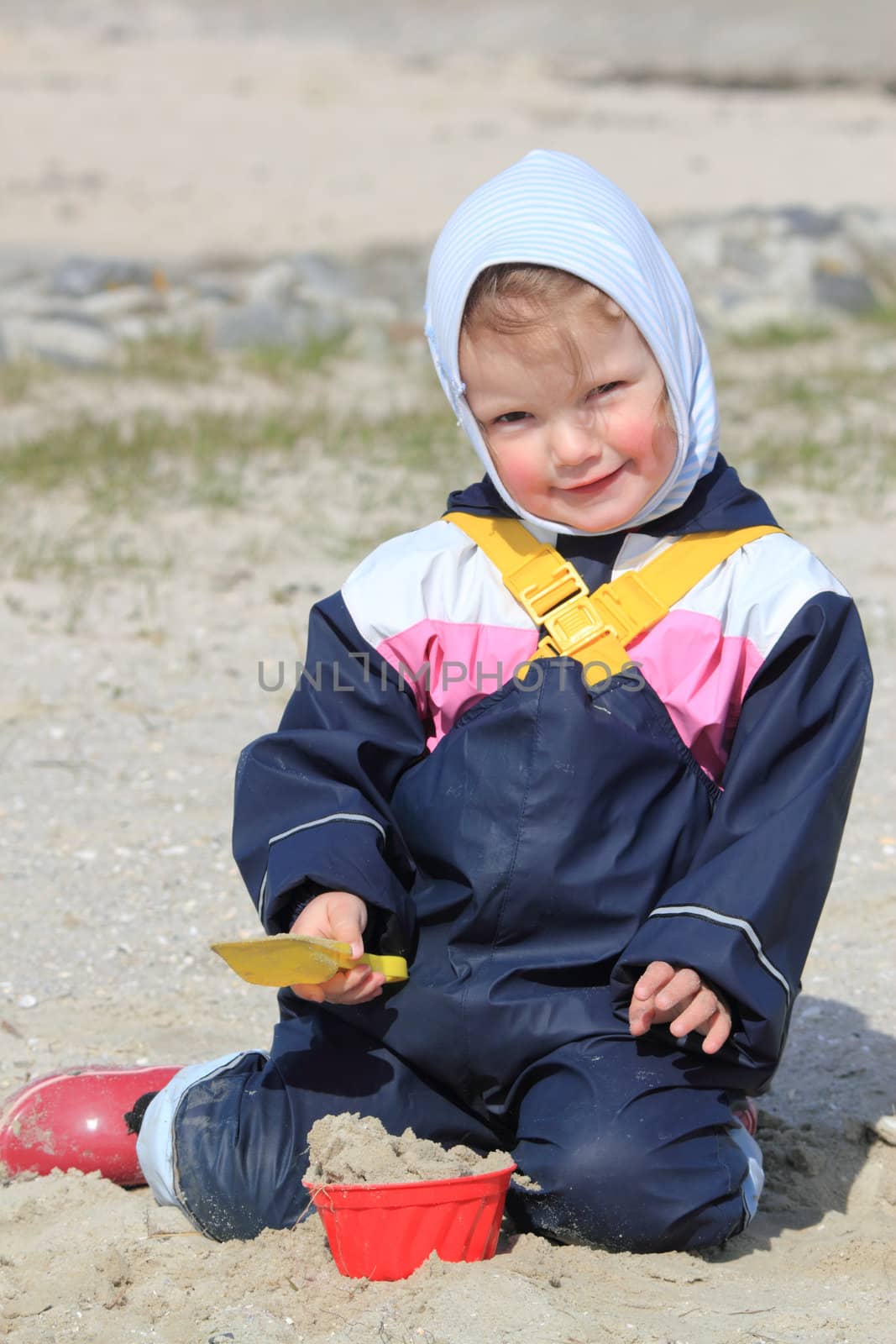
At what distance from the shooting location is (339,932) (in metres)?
2.17

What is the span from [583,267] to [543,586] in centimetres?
44

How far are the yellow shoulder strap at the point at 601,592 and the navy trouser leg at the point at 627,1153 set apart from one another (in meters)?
0.53

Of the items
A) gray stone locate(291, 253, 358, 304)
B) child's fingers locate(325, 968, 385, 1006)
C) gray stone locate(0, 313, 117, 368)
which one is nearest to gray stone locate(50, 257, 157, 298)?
gray stone locate(291, 253, 358, 304)

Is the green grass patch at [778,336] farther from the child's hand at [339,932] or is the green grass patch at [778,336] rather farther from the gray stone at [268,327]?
the child's hand at [339,932]

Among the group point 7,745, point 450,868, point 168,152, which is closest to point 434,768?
point 450,868

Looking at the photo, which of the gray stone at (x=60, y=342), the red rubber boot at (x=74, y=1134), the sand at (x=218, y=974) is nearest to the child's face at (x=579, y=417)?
the sand at (x=218, y=974)

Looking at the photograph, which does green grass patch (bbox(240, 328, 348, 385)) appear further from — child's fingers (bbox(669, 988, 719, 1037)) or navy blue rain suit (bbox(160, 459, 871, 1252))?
child's fingers (bbox(669, 988, 719, 1037))

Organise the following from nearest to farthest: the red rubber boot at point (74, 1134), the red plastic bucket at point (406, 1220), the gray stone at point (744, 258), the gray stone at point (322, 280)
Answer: the red plastic bucket at point (406, 1220) → the red rubber boot at point (74, 1134) → the gray stone at point (322, 280) → the gray stone at point (744, 258)

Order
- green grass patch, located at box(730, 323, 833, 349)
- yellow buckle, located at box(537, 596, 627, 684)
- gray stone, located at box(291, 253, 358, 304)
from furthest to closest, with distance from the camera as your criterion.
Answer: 1. gray stone, located at box(291, 253, 358, 304)
2. green grass patch, located at box(730, 323, 833, 349)
3. yellow buckle, located at box(537, 596, 627, 684)

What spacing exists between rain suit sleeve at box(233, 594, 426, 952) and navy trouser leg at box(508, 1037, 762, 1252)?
30 cm

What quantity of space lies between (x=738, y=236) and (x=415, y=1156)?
880 centimetres

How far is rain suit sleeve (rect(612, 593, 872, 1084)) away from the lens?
213cm

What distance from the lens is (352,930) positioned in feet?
7.13

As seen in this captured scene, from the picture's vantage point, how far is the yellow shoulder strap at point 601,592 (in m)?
2.27
